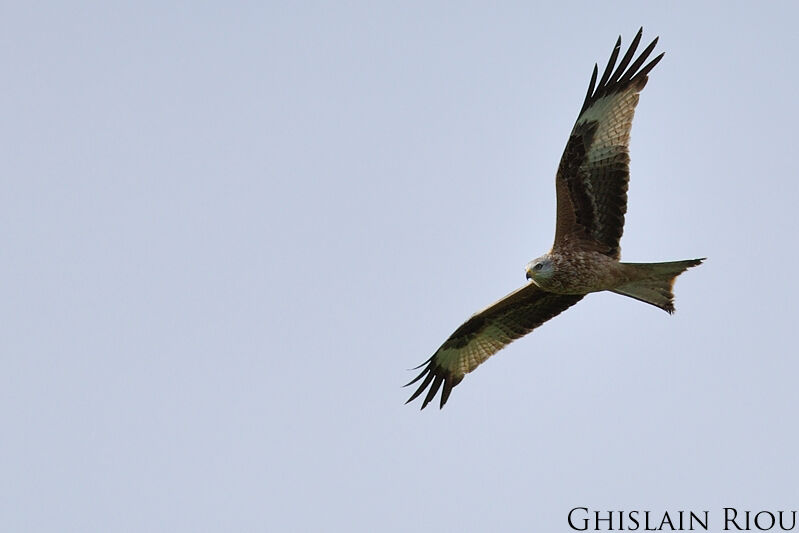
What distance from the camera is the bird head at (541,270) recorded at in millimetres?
11609

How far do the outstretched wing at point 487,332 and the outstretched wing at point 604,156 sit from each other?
3.19 feet

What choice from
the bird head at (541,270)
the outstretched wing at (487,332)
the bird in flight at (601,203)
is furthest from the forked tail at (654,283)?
the outstretched wing at (487,332)

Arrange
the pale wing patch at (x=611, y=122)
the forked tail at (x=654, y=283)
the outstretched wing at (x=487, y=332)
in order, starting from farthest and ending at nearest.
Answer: the outstretched wing at (x=487, y=332) → the pale wing patch at (x=611, y=122) → the forked tail at (x=654, y=283)

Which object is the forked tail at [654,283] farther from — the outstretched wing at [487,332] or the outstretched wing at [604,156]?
the outstretched wing at [487,332]

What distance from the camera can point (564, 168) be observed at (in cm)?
1158

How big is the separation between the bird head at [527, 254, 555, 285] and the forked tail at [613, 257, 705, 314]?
60 centimetres

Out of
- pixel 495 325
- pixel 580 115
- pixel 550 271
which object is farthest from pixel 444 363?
pixel 580 115

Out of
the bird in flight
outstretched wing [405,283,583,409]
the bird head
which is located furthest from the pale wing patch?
outstretched wing [405,283,583,409]

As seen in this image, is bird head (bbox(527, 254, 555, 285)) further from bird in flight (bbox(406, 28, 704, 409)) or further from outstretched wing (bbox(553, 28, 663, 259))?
outstretched wing (bbox(553, 28, 663, 259))

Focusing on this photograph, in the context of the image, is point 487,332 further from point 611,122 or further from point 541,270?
point 611,122

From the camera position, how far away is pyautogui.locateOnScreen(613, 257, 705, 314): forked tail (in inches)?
448

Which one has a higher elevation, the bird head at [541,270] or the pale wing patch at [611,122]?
the pale wing patch at [611,122]

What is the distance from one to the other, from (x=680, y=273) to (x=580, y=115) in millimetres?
1562

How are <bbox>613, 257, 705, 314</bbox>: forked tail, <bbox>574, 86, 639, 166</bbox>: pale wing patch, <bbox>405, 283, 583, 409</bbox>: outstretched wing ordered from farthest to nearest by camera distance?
1. <bbox>405, 283, 583, 409</bbox>: outstretched wing
2. <bbox>574, 86, 639, 166</bbox>: pale wing patch
3. <bbox>613, 257, 705, 314</bbox>: forked tail
